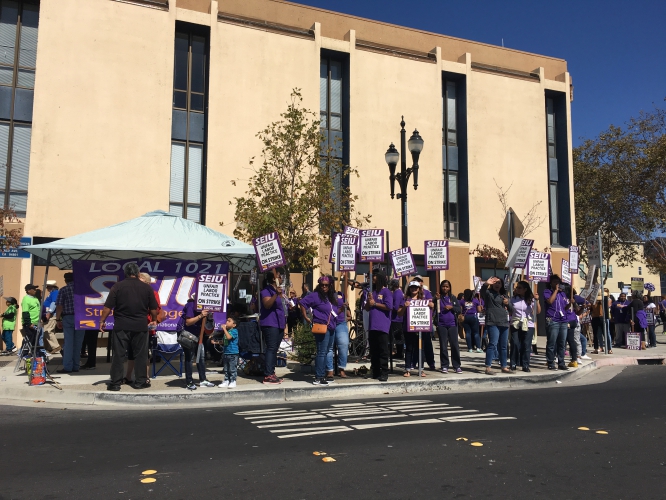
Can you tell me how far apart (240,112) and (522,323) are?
553 inches

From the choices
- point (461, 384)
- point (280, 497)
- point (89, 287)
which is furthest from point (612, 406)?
point (89, 287)

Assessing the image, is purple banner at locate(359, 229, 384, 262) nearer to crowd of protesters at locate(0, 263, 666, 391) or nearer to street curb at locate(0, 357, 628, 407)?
crowd of protesters at locate(0, 263, 666, 391)

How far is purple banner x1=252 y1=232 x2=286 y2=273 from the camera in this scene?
34.0 ft

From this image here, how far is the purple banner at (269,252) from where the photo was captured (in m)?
10.4

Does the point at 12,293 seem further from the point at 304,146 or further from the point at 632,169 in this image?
the point at 632,169

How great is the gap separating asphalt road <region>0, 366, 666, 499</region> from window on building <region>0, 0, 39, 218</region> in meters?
12.7

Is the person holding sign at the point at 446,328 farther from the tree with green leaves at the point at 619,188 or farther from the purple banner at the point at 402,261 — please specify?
the tree with green leaves at the point at 619,188

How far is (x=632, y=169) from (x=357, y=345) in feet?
83.4

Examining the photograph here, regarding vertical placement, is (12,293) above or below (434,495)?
above

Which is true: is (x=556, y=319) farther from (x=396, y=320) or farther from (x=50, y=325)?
(x=50, y=325)

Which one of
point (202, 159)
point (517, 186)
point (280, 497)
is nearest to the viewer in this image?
point (280, 497)

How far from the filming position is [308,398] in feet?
30.7

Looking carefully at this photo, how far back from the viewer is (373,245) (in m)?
12.3

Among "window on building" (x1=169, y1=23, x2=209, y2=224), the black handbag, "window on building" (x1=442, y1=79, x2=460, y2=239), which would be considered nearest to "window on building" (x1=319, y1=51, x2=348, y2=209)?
"window on building" (x1=169, y1=23, x2=209, y2=224)
